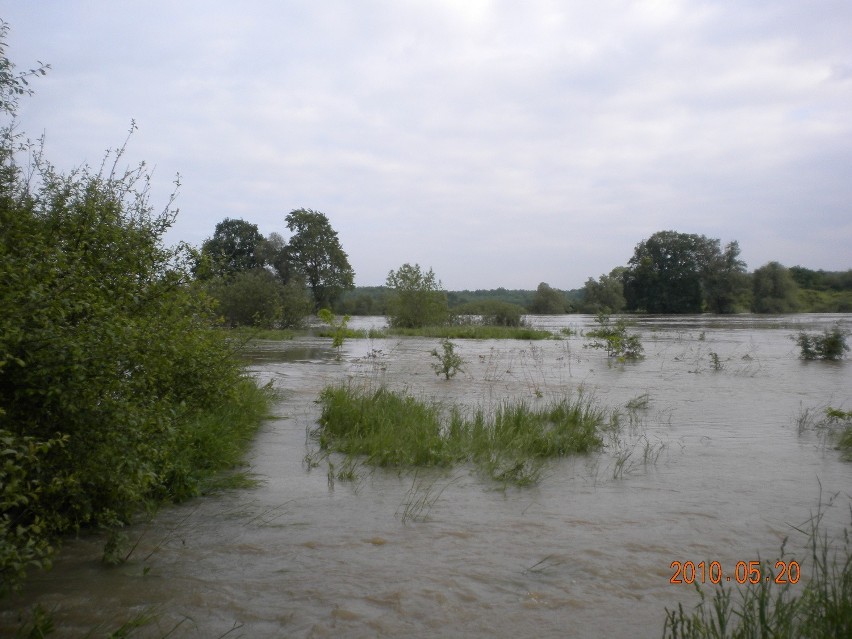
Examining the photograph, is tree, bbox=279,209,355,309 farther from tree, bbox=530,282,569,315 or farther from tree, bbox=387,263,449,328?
tree, bbox=530,282,569,315

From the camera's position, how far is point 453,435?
8.21 meters

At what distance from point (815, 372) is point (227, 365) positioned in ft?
48.7

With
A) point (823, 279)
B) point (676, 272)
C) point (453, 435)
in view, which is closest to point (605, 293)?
point (676, 272)

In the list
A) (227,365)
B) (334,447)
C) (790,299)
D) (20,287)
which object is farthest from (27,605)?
(790,299)

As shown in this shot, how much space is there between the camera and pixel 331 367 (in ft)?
56.8

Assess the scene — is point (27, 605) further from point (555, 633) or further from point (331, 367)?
point (331, 367)

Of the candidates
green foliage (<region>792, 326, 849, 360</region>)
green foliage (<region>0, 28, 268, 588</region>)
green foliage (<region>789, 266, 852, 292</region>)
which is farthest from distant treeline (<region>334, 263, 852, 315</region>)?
green foliage (<region>0, 28, 268, 588</region>)

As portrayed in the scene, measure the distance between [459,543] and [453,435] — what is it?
3.28 meters

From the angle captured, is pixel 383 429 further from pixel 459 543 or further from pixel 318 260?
pixel 318 260

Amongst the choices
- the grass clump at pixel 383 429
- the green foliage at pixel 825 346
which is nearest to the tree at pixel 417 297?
the green foliage at pixel 825 346

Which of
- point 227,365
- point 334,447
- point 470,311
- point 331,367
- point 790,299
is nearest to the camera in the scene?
point 227,365

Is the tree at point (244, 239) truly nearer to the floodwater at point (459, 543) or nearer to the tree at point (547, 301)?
the tree at point (547, 301)
